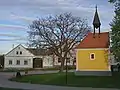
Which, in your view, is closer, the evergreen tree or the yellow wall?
the evergreen tree

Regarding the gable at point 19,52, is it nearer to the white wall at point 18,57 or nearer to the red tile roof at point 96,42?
the white wall at point 18,57

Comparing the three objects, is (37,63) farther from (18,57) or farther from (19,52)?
(19,52)

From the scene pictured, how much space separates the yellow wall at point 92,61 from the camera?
42.3 metres

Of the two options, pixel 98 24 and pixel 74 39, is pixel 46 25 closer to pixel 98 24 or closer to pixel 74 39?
pixel 74 39

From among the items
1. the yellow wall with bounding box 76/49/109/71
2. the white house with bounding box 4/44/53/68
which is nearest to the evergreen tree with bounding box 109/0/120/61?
the yellow wall with bounding box 76/49/109/71

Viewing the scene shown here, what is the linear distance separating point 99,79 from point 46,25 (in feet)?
73.5

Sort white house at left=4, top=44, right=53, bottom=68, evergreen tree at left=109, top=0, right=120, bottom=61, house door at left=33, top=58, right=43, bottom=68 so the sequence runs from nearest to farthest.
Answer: evergreen tree at left=109, top=0, right=120, bottom=61 → white house at left=4, top=44, right=53, bottom=68 → house door at left=33, top=58, right=43, bottom=68

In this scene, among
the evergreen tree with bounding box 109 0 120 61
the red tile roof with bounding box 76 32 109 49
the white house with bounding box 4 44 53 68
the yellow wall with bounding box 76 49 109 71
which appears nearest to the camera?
the evergreen tree with bounding box 109 0 120 61

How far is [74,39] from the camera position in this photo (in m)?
58.1

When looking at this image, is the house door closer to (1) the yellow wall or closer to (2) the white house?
(2) the white house

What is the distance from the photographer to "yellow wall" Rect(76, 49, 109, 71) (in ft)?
139

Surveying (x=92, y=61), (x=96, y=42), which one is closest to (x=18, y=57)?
(x=96, y=42)

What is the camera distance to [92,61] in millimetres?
42969

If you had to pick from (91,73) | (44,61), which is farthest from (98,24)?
(44,61)
